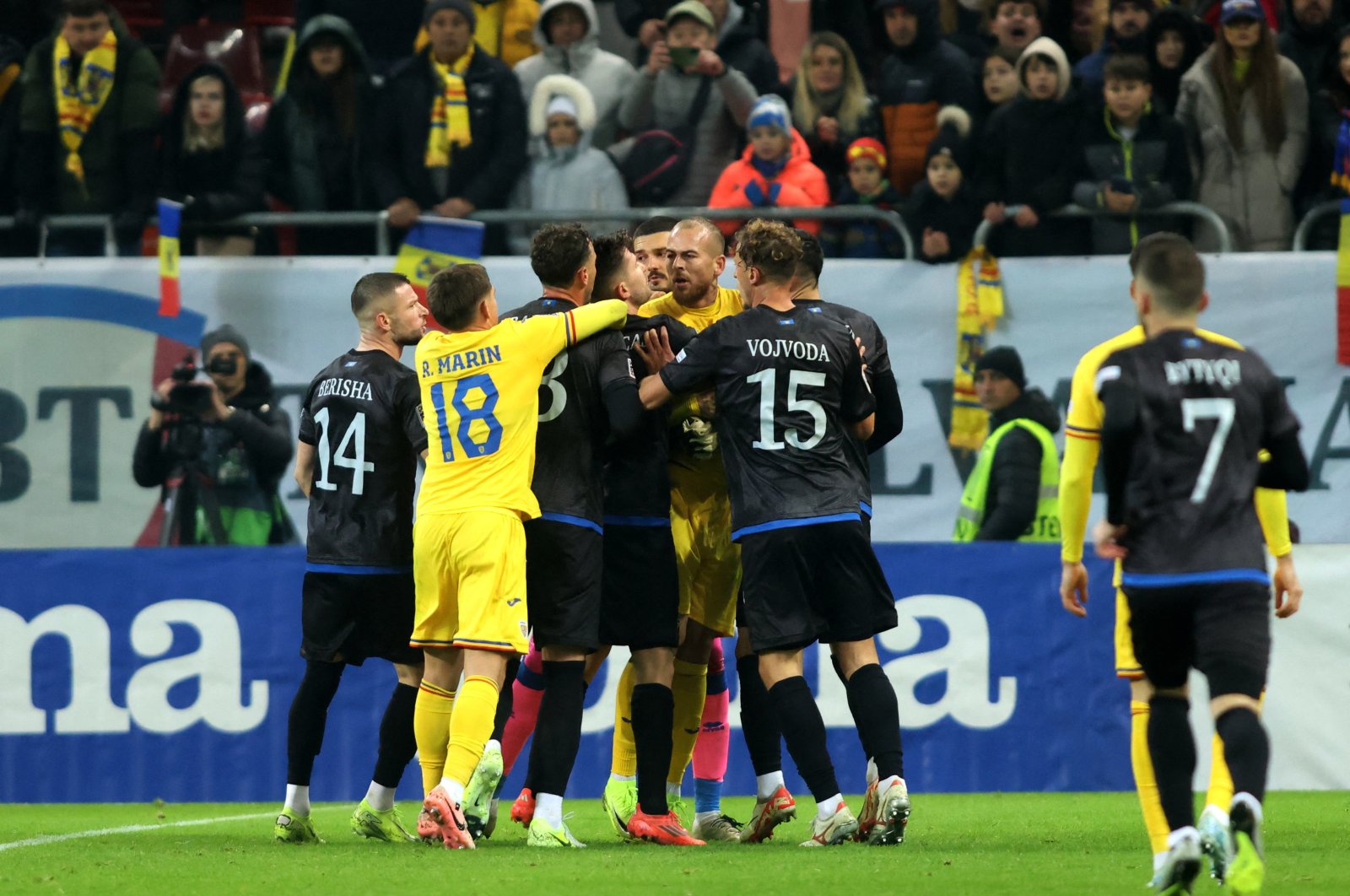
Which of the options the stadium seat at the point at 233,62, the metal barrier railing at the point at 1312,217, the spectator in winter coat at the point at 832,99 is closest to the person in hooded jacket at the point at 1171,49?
the metal barrier railing at the point at 1312,217

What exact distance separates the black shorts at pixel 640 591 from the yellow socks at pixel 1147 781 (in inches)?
76.2

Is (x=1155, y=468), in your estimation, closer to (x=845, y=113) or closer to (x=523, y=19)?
(x=845, y=113)

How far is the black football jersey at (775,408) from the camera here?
6992 millimetres

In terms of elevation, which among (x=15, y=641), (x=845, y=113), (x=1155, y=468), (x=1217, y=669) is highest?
(x=845, y=113)

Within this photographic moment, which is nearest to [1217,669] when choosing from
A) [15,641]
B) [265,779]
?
[265,779]

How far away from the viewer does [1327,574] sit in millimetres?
10516

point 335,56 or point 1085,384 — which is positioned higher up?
point 335,56

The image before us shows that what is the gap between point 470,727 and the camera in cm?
676

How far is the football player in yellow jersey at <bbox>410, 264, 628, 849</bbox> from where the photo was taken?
22.3 ft

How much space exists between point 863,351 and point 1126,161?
5.65 meters

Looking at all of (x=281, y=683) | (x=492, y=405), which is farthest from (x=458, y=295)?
(x=281, y=683)

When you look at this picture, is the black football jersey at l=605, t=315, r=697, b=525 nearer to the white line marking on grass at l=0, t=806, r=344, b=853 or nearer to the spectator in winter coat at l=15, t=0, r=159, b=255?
the white line marking on grass at l=0, t=806, r=344, b=853

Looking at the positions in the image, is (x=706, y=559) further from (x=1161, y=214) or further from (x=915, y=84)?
(x=915, y=84)

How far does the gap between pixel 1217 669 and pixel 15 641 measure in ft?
23.4
